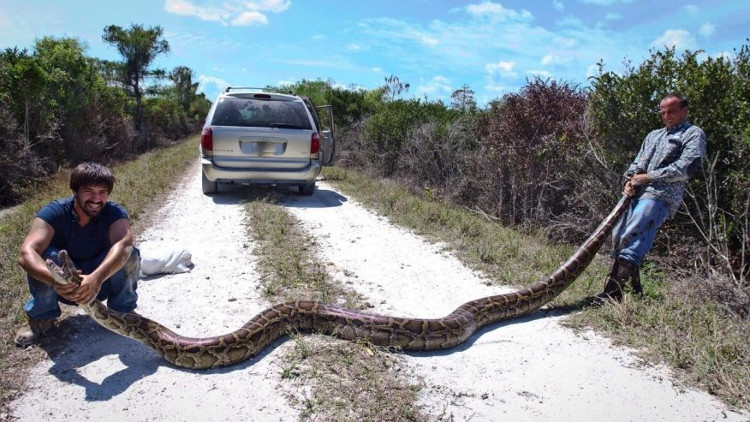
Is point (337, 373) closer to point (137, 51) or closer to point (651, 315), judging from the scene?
point (651, 315)

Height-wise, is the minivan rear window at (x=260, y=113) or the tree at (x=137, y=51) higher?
the tree at (x=137, y=51)

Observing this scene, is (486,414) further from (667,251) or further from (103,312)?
(667,251)

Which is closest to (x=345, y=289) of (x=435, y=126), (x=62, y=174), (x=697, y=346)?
(x=697, y=346)

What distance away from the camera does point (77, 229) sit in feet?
14.8

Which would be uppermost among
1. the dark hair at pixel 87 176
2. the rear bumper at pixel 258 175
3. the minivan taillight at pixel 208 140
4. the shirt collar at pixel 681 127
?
the shirt collar at pixel 681 127

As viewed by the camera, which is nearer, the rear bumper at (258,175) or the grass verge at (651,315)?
the grass verge at (651,315)

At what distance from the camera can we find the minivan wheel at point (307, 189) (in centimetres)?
1221

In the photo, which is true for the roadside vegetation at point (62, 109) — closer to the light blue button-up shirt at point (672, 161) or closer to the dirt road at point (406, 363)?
the dirt road at point (406, 363)

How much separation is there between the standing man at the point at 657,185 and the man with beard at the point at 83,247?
16.1ft

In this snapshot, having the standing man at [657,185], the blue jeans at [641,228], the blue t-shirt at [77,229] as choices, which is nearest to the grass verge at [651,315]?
the standing man at [657,185]

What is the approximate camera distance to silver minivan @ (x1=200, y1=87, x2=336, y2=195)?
36.1ft

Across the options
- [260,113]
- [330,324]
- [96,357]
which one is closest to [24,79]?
[260,113]

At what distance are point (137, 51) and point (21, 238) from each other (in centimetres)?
3214

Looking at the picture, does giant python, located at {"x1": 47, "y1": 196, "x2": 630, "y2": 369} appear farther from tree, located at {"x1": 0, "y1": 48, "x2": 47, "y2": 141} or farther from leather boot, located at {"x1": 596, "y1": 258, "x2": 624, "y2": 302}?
tree, located at {"x1": 0, "y1": 48, "x2": 47, "y2": 141}
